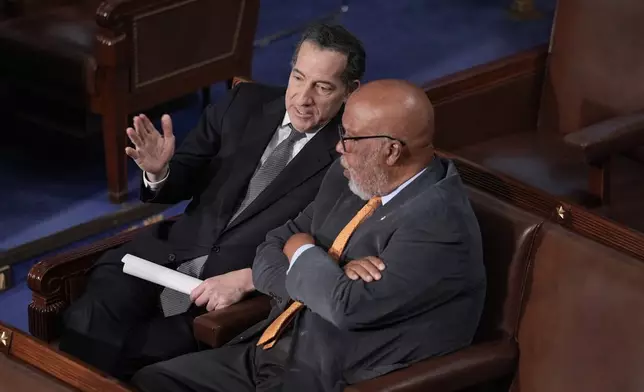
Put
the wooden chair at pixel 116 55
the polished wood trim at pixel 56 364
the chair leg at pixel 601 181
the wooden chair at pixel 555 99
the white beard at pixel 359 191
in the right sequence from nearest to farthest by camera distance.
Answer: the polished wood trim at pixel 56 364 → the white beard at pixel 359 191 → the chair leg at pixel 601 181 → the wooden chair at pixel 555 99 → the wooden chair at pixel 116 55

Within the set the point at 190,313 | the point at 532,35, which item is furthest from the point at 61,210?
the point at 532,35

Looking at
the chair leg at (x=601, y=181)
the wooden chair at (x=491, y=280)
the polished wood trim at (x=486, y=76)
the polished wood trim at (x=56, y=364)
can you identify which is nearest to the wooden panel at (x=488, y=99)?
the polished wood trim at (x=486, y=76)

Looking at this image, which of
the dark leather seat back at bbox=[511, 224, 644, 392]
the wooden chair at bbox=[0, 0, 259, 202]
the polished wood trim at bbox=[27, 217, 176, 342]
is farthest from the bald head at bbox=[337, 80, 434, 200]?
the wooden chair at bbox=[0, 0, 259, 202]

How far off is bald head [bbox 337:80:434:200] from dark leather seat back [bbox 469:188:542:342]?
0.25 metres

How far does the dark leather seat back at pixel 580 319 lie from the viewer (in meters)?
2.74

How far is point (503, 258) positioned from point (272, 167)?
0.72 meters

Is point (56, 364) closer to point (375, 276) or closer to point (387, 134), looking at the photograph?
point (375, 276)

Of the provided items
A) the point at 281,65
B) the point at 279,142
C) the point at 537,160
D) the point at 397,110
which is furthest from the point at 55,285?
the point at 281,65

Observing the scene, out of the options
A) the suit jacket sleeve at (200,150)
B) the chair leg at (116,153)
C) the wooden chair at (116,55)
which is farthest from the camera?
the chair leg at (116,153)

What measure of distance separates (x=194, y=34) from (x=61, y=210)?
0.89 meters

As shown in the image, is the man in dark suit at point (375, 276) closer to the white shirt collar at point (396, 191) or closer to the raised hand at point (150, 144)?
the white shirt collar at point (396, 191)

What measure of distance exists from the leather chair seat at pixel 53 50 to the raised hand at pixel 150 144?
159cm

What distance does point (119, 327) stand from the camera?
322 centimetres

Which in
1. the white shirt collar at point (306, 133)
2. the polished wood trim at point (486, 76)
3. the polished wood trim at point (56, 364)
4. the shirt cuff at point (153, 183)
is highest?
the white shirt collar at point (306, 133)
